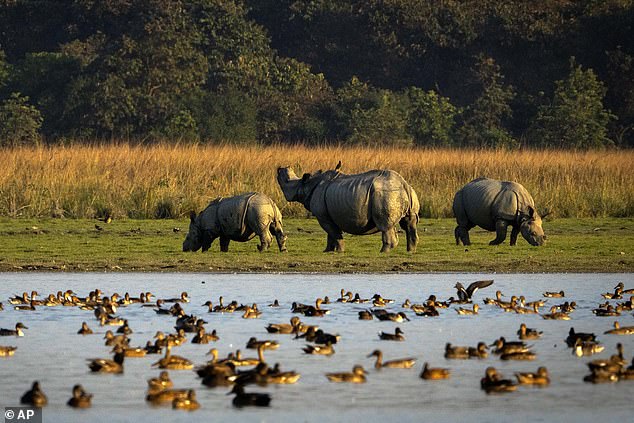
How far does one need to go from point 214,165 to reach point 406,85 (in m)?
29.9

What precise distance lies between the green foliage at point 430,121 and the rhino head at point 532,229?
28.2 meters

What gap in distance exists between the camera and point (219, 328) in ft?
47.2

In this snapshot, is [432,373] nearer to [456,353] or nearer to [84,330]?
[456,353]

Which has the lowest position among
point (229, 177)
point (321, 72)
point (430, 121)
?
point (229, 177)

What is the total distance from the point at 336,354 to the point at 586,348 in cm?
229

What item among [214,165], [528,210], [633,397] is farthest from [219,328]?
[214,165]

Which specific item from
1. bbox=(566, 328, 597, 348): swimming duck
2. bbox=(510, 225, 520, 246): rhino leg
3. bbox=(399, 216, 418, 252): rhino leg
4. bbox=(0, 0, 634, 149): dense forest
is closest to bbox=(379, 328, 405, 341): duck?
bbox=(566, 328, 597, 348): swimming duck

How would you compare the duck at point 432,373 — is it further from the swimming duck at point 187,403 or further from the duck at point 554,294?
the duck at point 554,294

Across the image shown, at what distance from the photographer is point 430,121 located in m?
52.2

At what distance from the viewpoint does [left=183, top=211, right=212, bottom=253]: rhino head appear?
22094 mm

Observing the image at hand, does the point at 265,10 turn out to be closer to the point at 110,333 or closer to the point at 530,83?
the point at 530,83

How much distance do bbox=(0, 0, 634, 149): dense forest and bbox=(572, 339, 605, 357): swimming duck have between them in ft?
111

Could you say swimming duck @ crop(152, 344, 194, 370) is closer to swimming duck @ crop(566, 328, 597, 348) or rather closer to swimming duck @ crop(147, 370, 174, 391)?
swimming duck @ crop(147, 370, 174, 391)

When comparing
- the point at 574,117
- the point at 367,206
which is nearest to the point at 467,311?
the point at 367,206
